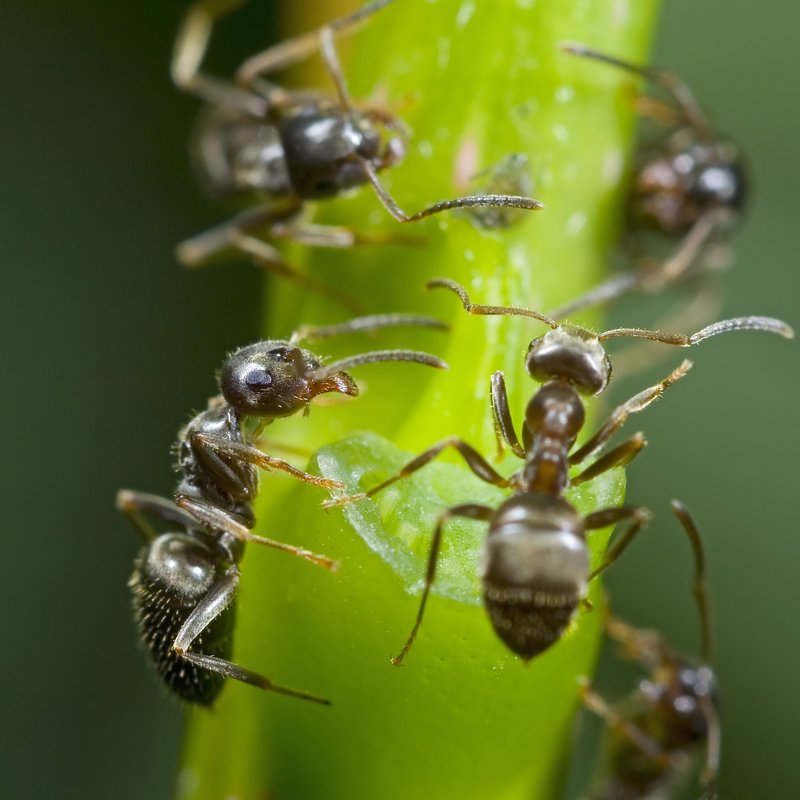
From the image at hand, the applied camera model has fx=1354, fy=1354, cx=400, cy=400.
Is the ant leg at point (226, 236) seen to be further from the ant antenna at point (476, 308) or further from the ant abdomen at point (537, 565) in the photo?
the ant abdomen at point (537, 565)

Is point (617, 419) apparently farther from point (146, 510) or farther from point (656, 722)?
point (656, 722)

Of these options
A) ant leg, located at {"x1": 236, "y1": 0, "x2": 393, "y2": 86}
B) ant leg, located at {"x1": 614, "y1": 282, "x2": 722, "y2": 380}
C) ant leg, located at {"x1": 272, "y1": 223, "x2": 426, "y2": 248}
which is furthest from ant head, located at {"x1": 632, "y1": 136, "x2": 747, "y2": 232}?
ant leg, located at {"x1": 272, "y1": 223, "x2": 426, "y2": 248}

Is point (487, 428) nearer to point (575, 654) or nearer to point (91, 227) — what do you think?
point (575, 654)

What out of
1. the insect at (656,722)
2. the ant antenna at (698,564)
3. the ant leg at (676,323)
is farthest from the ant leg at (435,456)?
the ant leg at (676,323)

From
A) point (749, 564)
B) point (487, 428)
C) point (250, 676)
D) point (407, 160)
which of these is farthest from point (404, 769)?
point (749, 564)

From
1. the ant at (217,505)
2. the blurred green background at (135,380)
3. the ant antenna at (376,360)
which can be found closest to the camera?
the ant antenna at (376,360)

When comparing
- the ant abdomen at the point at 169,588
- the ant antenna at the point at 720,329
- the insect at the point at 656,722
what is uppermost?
the ant antenna at the point at 720,329

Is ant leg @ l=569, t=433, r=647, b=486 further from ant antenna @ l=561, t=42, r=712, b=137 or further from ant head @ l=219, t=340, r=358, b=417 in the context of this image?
ant antenna @ l=561, t=42, r=712, b=137
